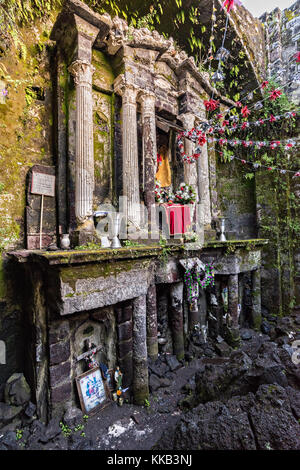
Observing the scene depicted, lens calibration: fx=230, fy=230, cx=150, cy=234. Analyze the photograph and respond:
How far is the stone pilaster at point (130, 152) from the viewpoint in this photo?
4480 millimetres

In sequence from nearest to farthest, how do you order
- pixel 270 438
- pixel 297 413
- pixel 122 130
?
pixel 270 438 → pixel 297 413 → pixel 122 130

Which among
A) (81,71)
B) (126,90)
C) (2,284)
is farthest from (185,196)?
(2,284)

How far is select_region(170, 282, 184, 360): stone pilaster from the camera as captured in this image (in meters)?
4.76

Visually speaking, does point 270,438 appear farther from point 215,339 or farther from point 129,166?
point 129,166

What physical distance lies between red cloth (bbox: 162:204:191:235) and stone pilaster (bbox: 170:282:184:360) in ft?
3.81

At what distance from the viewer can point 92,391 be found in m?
3.32

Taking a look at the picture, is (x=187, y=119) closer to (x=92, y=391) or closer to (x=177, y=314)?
(x=177, y=314)

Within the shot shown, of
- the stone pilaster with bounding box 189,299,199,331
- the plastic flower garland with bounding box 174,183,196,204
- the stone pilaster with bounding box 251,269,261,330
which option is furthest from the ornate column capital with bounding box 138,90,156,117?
the stone pilaster with bounding box 251,269,261,330

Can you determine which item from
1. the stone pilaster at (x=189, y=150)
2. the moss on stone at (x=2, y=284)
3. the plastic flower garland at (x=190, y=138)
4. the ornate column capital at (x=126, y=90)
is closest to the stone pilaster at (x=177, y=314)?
the stone pilaster at (x=189, y=150)

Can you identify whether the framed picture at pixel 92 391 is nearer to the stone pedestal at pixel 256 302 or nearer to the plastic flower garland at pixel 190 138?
the stone pedestal at pixel 256 302

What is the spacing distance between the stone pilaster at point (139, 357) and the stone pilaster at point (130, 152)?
170cm

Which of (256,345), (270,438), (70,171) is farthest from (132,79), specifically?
(256,345)
